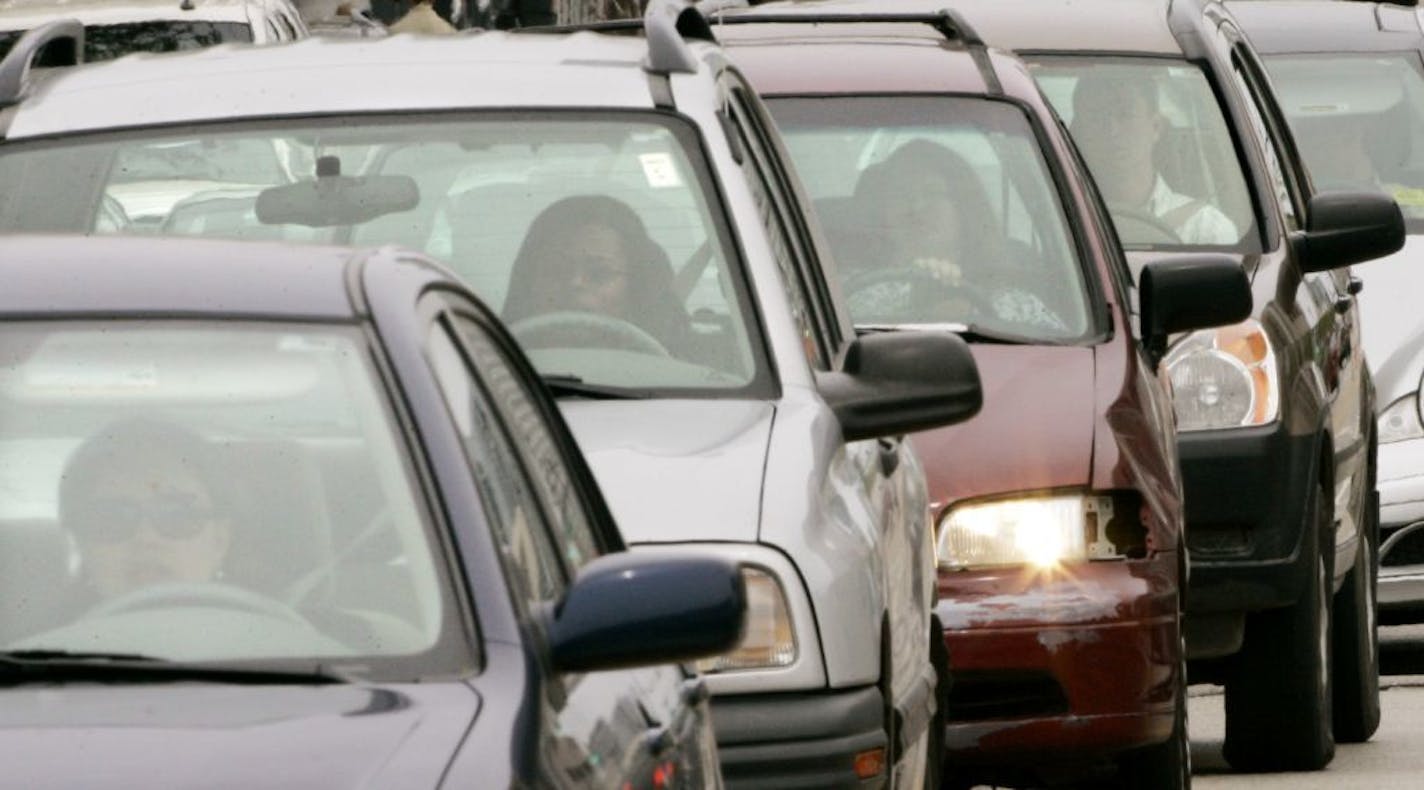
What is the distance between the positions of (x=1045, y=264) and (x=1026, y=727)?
1.41 metres

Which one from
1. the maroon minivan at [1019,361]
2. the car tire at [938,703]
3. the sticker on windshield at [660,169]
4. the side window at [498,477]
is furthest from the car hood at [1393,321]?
the side window at [498,477]

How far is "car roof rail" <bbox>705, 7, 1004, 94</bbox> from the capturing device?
32.9 feet

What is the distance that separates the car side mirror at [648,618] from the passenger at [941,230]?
5.11 metres

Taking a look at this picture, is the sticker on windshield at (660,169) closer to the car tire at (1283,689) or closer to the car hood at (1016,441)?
the car hood at (1016,441)

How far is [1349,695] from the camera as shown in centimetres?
1136

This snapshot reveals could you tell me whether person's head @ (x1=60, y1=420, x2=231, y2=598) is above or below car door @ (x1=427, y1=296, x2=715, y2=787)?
above

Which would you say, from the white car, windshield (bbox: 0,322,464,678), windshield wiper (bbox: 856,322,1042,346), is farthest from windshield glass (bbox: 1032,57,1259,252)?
the white car

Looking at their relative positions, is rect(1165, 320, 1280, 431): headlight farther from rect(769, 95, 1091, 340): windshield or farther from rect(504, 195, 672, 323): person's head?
rect(504, 195, 672, 323): person's head

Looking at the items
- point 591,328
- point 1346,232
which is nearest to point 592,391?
point 591,328

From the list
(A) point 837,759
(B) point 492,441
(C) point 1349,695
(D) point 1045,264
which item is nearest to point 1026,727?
(D) point 1045,264

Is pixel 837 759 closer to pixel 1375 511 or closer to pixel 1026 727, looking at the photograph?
pixel 1026 727

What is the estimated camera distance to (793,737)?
6254mm

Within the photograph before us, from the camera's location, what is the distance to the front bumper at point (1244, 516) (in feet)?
33.1

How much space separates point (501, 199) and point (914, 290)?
92.6 inches
